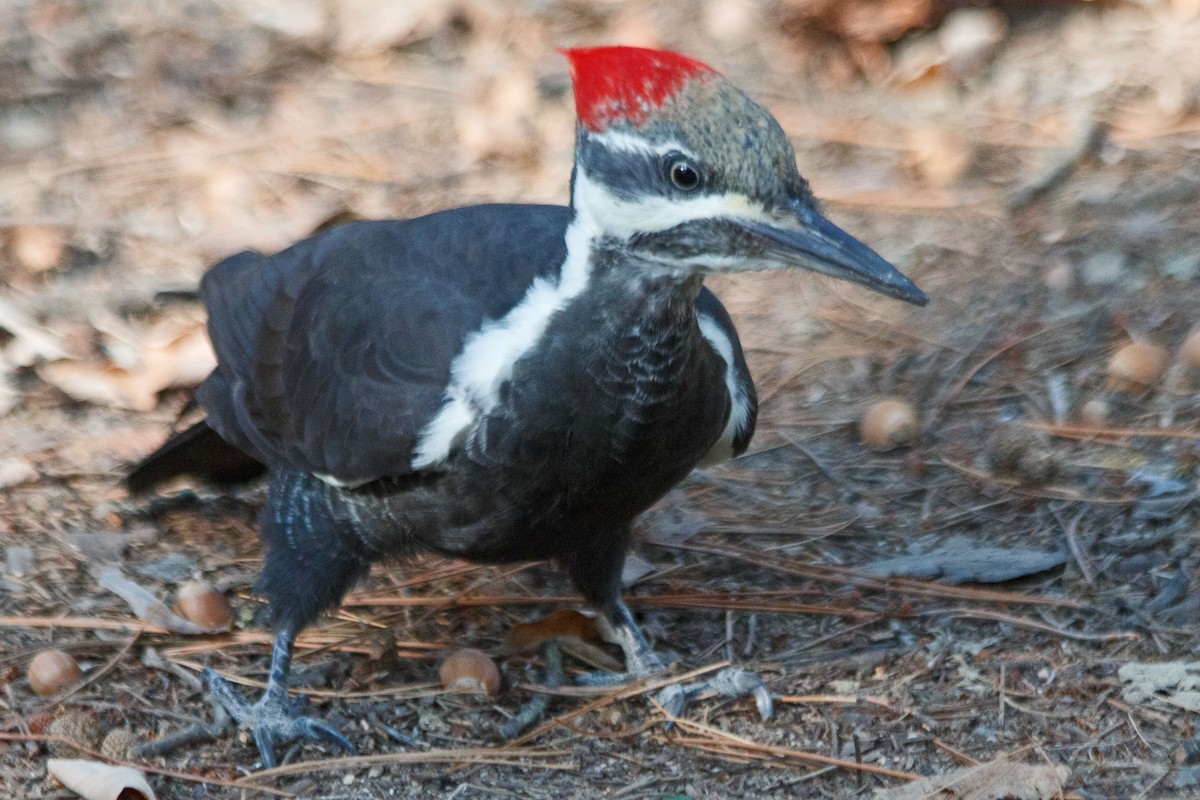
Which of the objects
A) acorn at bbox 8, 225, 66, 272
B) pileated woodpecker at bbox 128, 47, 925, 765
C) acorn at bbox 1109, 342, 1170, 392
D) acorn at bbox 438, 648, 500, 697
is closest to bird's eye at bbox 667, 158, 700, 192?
pileated woodpecker at bbox 128, 47, 925, 765

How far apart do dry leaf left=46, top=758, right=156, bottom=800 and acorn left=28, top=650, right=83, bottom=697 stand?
1.03 feet

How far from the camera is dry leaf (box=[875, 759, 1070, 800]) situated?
2.58 metres

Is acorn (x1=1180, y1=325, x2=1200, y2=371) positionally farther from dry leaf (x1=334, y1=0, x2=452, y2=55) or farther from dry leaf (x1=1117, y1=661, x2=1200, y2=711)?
dry leaf (x1=334, y1=0, x2=452, y2=55)

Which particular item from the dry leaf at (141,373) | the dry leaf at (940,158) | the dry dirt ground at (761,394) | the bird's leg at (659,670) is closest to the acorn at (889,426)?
the dry dirt ground at (761,394)

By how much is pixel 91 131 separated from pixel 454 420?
130 inches

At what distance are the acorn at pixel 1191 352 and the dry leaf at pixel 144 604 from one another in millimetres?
2646

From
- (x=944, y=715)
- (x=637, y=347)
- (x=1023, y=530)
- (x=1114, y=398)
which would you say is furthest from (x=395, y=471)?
(x=1114, y=398)

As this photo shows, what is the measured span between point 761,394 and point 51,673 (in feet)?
6.99

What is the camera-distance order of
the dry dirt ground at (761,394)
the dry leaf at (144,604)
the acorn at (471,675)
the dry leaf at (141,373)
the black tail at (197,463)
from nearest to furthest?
the dry dirt ground at (761,394), the acorn at (471,675), the dry leaf at (144,604), the black tail at (197,463), the dry leaf at (141,373)

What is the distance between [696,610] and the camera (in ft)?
11.7

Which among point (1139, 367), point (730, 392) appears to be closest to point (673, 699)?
point (730, 392)

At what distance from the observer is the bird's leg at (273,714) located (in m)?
3.07

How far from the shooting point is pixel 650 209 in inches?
99.5

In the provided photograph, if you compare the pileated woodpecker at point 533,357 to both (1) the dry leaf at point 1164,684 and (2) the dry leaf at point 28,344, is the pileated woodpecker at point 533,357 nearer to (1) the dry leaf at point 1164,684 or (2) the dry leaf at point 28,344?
(1) the dry leaf at point 1164,684
